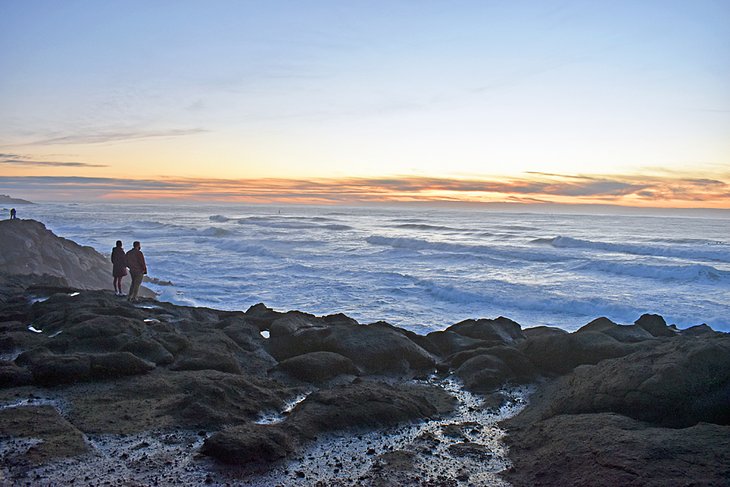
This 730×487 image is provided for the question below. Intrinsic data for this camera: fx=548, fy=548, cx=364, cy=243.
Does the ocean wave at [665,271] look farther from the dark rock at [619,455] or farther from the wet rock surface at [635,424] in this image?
the dark rock at [619,455]

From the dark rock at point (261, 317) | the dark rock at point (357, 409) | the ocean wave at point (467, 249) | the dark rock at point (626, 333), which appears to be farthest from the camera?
the ocean wave at point (467, 249)

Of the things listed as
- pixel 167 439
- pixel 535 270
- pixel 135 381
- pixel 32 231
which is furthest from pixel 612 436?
pixel 535 270

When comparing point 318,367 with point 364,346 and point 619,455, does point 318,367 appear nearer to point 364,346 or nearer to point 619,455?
point 364,346

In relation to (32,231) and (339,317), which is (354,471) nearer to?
(339,317)

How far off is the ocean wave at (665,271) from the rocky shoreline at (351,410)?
73.0 feet

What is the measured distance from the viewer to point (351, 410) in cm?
715

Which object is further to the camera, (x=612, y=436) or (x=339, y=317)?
(x=339, y=317)

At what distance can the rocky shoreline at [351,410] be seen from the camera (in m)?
5.52

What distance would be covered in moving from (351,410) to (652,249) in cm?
4474

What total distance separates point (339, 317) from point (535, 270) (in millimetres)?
22034

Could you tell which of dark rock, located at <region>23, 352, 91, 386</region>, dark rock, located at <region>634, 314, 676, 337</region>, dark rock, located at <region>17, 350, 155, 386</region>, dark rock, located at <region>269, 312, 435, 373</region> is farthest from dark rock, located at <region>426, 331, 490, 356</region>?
dark rock, located at <region>23, 352, 91, 386</region>

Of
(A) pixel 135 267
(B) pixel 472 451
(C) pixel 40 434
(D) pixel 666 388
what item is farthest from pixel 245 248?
(D) pixel 666 388

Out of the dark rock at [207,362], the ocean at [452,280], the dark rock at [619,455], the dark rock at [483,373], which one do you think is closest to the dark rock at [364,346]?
the dark rock at [483,373]

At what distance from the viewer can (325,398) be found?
24.3 ft
